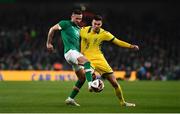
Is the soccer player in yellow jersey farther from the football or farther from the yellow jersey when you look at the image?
the football

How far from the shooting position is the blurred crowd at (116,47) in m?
34.7

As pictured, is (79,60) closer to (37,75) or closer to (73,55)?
(73,55)

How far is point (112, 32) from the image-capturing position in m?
40.3

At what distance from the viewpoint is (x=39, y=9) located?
137 ft

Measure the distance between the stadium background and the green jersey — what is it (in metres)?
18.0

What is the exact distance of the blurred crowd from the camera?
114 feet

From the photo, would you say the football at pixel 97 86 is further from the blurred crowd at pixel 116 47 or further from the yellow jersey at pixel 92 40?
the blurred crowd at pixel 116 47

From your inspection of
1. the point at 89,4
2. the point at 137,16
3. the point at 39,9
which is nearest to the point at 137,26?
the point at 137,16

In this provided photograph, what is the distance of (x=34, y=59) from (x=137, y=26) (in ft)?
31.6

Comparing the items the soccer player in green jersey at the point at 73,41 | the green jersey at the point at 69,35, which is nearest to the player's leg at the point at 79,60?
the soccer player in green jersey at the point at 73,41

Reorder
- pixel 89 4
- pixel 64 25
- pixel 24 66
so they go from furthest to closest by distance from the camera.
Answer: pixel 89 4, pixel 24 66, pixel 64 25

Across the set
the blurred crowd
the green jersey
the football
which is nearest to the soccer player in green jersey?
the green jersey

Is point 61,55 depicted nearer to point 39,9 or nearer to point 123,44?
point 39,9

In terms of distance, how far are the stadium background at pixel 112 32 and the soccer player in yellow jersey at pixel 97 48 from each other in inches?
700
